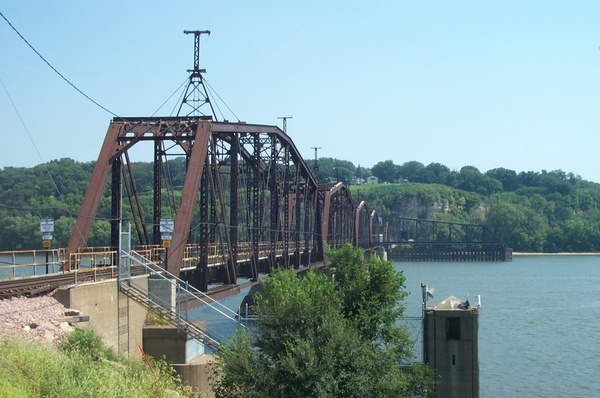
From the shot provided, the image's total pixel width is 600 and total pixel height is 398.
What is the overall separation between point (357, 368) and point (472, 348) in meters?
12.2

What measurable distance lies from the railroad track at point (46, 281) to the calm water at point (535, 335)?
1918cm

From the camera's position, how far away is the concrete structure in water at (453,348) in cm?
3269

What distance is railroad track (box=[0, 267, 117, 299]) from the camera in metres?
21.7

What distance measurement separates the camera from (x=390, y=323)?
1219 inches

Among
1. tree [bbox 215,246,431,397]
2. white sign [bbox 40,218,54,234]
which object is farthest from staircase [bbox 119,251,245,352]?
white sign [bbox 40,218,54,234]

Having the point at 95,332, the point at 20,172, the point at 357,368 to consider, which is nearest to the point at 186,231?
the point at 95,332

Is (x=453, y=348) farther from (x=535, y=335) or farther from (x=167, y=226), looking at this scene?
(x=535, y=335)

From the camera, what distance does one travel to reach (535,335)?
5459cm

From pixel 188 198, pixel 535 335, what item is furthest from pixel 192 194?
pixel 535 335

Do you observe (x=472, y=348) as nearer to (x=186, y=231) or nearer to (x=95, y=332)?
(x=186, y=231)

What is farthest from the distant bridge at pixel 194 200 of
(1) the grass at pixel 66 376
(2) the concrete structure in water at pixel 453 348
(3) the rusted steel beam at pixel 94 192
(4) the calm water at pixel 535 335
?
(4) the calm water at pixel 535 335

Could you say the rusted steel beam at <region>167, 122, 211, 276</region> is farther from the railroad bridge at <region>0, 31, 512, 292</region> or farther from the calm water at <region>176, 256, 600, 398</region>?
the calm water at <region>176, 256, 600, 398</region>

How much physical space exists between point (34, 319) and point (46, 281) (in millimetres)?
3499

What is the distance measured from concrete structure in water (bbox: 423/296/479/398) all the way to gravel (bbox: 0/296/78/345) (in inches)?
642
